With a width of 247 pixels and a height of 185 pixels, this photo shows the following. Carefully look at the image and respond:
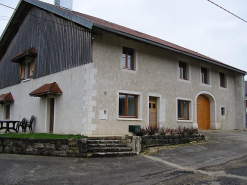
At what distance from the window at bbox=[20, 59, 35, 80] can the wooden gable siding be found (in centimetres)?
53

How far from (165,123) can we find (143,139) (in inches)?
191

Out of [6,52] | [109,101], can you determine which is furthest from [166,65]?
[6,52]

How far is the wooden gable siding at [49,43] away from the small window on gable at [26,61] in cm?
40

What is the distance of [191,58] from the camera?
1892cm

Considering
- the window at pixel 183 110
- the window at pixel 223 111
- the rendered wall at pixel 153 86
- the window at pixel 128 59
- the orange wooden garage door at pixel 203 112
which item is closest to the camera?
the rendered wall at pixel 153 86

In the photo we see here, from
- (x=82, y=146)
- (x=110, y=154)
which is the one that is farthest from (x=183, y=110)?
(x=82, y=146)

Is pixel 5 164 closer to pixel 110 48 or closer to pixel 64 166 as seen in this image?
pixel 64 166

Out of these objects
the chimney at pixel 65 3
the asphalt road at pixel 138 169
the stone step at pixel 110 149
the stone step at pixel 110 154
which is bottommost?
the asphalt road at pixel 138 169

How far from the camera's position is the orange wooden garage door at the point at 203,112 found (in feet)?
65.1

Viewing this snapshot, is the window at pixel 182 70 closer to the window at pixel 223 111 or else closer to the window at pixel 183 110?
the window at pixel 183 110

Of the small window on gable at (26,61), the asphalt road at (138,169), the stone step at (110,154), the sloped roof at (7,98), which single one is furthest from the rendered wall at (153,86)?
the sloped roof at (7,98)

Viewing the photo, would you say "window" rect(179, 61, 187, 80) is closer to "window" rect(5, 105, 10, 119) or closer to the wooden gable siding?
the wooden gable siding

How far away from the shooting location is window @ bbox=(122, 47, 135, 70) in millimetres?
14977

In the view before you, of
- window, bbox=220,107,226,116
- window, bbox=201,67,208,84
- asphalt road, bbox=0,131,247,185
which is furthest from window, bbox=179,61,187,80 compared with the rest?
asphalt road, bbox=0,131,247,185
